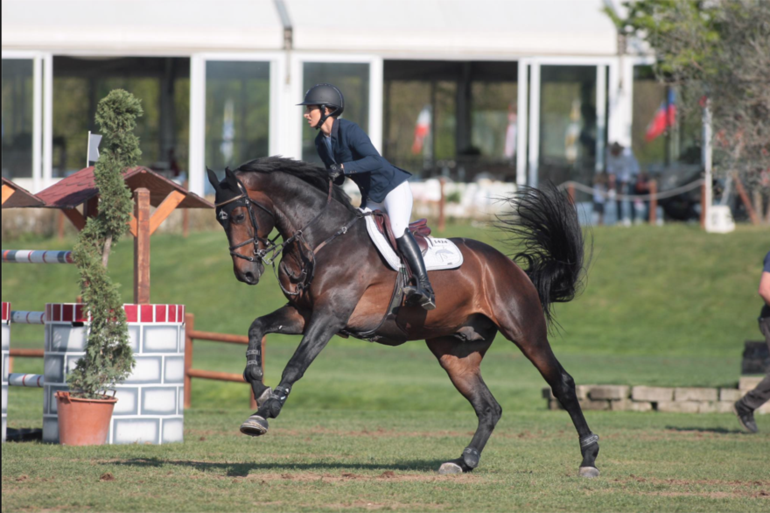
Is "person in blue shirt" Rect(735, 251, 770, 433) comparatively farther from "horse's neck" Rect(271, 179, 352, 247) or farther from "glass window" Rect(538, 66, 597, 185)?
"glass window" Rect(538, 66, 597, 185)

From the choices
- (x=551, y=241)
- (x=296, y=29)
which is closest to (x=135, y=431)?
(x=551, y=241)

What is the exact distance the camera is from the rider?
698 centimetres

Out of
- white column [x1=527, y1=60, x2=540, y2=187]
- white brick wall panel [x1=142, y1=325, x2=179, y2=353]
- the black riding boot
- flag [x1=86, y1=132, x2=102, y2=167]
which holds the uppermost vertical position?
white column [x1=527, y1=60, x2=540, y2=187]

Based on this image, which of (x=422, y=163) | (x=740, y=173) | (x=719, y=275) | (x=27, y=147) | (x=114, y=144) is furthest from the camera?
(x=422, y=163)

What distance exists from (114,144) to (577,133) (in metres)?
18.5

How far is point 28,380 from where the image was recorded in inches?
366

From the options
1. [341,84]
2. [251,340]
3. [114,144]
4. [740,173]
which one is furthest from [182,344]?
[341,84]

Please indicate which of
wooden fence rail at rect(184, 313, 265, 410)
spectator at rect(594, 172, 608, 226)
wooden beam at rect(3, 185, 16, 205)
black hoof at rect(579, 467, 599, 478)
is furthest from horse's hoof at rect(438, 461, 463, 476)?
spectator at rect(594, 172, 608, 226)

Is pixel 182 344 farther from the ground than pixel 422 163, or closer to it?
closer to it

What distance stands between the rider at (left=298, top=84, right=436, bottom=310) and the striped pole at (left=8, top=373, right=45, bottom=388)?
3719 mm

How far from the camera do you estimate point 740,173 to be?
1551 cm

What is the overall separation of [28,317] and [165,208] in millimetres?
1524

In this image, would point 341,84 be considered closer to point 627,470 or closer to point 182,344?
point 182,344

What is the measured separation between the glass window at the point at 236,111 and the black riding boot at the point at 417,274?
18168 millimetres
